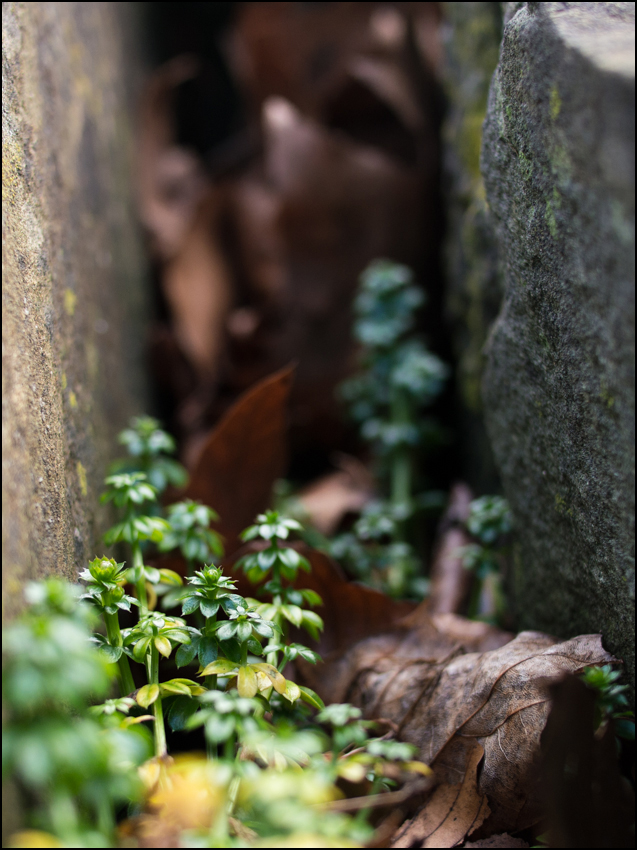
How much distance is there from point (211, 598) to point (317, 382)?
123 centimetres

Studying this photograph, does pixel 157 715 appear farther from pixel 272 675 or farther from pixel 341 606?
pixel 341 606

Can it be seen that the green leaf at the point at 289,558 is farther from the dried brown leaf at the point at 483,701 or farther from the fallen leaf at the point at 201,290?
the fallen leaf at the point at 201,290

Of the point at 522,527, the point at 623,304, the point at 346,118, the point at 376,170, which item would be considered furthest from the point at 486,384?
the point at 346,118

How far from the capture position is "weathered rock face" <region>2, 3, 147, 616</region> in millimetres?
804

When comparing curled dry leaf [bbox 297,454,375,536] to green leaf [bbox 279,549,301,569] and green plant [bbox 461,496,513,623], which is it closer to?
green plant [bbox 461,496,513,623]

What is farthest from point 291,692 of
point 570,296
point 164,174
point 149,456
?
point 164,174

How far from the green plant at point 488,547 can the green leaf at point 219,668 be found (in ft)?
1.97

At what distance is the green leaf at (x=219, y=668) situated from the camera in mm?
791

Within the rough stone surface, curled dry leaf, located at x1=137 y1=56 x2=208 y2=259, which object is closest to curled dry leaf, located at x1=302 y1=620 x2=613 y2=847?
the rough stone surface

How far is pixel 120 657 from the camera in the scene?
0.85 meters

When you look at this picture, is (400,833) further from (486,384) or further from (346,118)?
(346,118)

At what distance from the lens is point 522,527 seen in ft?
3.91

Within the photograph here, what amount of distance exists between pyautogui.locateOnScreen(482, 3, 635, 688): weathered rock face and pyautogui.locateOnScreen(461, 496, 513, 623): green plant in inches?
4.0

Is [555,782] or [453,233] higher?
[453,233]
